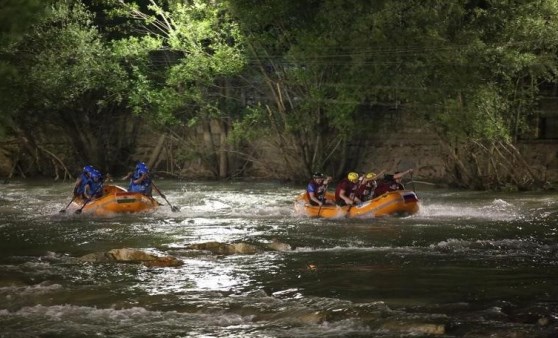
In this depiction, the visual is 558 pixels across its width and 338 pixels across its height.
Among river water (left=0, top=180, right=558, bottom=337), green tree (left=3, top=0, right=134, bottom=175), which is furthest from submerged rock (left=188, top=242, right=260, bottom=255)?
green tree (left=3, top=0, right=134, bottom=175)

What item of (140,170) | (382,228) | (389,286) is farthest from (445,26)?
(389,286)

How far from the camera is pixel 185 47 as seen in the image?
25.6 m

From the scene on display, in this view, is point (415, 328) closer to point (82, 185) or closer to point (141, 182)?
point (141, 182)

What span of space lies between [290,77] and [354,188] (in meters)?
7.92

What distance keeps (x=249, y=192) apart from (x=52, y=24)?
26.8 ft

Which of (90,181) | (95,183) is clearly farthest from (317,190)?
(90,181)

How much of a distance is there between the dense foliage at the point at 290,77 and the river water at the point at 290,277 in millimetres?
4601

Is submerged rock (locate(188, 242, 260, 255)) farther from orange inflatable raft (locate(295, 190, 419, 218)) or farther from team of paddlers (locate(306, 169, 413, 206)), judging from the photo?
team of paddlers (locate(306, 169, 413, 206))

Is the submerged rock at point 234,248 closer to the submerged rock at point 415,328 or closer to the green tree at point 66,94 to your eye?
the submerged rock at point 415,328

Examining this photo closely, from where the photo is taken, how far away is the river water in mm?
8359

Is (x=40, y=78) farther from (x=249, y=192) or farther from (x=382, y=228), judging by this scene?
(x=382, y=228)

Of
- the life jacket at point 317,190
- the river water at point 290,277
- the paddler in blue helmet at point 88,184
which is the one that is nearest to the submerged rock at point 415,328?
the river water at point 290,277

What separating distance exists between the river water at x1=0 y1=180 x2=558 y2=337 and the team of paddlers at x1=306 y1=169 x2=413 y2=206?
2.71 feet

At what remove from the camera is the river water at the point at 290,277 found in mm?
8359
